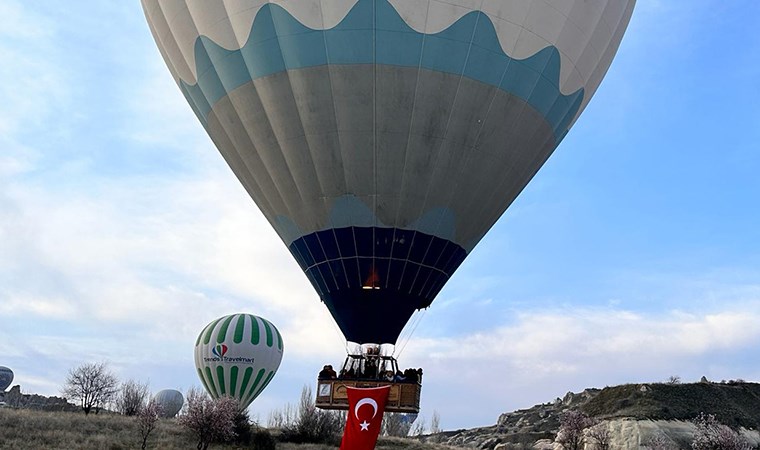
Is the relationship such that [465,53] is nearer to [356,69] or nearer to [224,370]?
[356,69]

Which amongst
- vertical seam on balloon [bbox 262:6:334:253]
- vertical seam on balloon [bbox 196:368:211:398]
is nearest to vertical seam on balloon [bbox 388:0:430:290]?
vertical seam on balloon [bbox 262:6:334:253]

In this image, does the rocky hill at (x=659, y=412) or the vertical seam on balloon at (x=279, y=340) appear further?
the vertical seam on balloon at (x=279, y=340)

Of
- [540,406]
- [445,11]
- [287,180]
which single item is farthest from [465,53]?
[540,406]

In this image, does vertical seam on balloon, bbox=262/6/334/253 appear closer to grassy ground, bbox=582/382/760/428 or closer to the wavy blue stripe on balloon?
the wavy blue stripe on balloon

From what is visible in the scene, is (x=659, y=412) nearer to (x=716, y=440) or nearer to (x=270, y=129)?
(x=716, y=440)

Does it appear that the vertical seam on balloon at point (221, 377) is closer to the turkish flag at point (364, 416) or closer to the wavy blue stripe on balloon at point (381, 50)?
the wavy blue stripe on balloon at point (381, 50)

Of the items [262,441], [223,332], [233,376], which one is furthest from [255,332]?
[262,441]

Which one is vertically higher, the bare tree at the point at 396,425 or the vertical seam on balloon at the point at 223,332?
the vertical seam on balloon at the point at 223,332

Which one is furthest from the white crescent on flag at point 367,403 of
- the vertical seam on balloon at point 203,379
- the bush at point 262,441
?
the vertical seam on balloon at point 203,379
